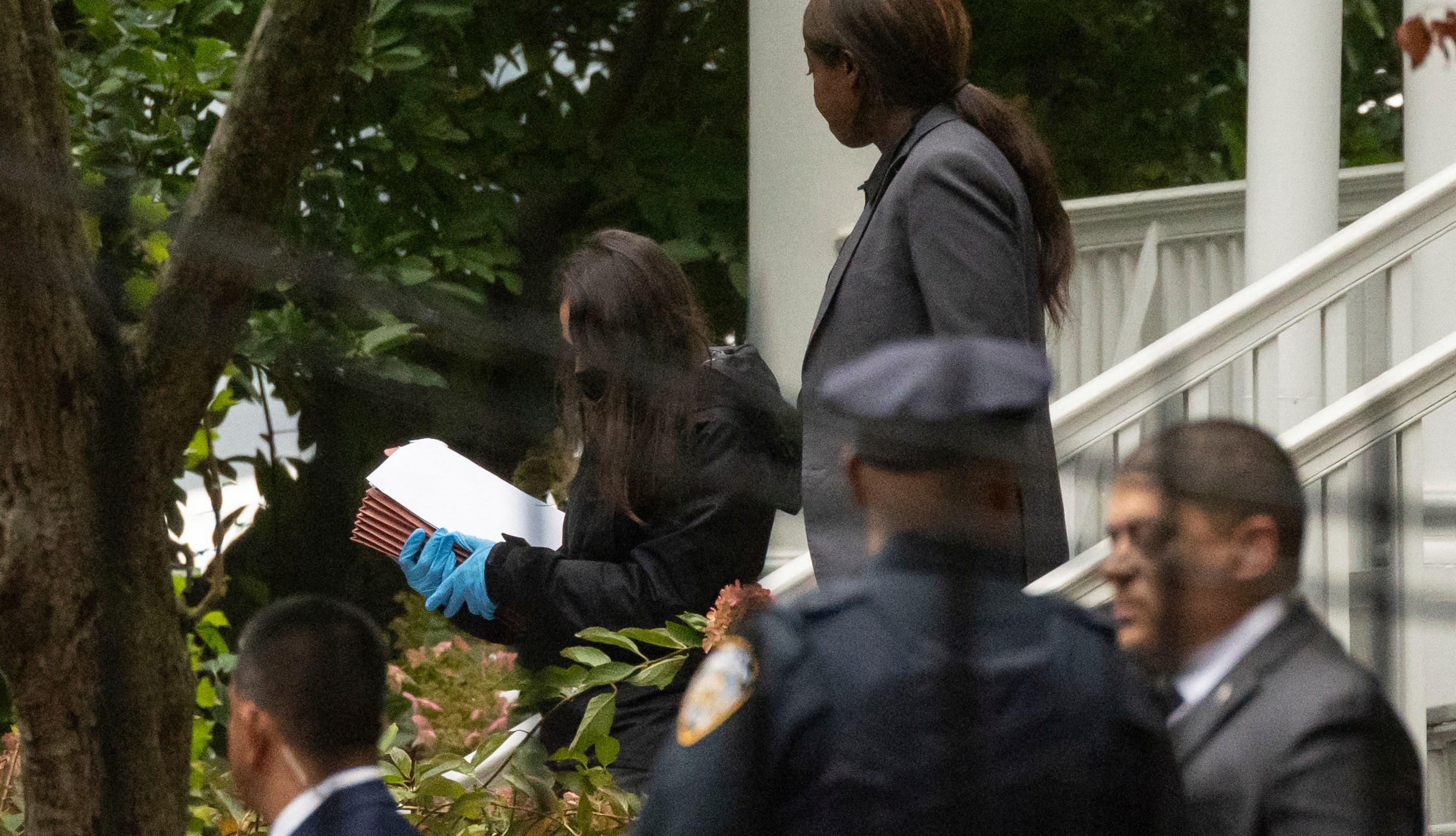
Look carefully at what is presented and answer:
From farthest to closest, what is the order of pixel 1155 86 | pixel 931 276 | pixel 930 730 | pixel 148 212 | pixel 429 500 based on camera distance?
pixel 1155 86, pixel 148 212, pixel 429 500, pixel 931 276, pixel 930 730

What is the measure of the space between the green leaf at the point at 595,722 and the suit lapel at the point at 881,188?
0.53 metres

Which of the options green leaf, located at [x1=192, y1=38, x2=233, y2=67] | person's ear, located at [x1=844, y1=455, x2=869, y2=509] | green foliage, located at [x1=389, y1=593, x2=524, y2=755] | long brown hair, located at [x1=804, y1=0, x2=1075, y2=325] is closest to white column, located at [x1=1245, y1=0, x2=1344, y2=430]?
long brown hair, located at [x1=804, y1=0, x2=1075, y2=325]

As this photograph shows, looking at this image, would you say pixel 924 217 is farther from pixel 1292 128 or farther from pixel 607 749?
pixel 1292 128

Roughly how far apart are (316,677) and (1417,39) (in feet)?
3.85

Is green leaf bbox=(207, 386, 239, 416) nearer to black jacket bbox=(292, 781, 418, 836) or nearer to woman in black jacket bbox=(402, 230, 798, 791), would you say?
woman in black jacket bbox=(402, 230, 798, 791)

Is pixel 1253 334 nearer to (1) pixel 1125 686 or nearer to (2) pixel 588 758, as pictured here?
(2) pixel 588 758

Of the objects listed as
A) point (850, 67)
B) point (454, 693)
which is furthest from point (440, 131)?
point (850, 67)

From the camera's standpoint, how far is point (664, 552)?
2148 millimetres

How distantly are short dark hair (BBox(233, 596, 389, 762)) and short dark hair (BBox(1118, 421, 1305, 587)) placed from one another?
744mm

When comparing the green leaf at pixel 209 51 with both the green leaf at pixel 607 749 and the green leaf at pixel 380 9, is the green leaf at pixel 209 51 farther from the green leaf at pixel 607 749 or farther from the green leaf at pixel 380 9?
the green leaf at pixel 607 749

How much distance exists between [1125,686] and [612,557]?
116 centimetres

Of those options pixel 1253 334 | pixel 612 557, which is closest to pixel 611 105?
pixel 1253 334

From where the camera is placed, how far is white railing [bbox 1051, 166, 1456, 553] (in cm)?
282

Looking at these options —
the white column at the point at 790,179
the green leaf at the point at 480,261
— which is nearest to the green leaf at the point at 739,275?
the white column at the point at 790,179
